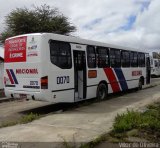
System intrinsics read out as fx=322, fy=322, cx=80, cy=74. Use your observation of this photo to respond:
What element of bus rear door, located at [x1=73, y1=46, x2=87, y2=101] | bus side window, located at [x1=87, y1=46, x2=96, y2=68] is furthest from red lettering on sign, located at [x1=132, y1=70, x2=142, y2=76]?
bus rear door, located at [x1=73, y1=46, x2=87, y2=101]

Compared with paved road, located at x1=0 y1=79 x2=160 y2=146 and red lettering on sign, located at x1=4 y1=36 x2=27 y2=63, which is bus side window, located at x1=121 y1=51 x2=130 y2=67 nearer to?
paved road, located at x1=0 y1=79 x2=160 y2=146

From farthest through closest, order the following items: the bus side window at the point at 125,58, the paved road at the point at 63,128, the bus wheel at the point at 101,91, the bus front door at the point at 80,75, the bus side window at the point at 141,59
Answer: the bus side window at the point at 141,59, the bus side window at the point at 125,58, the bus wheel at the point at 101,91, the bus front door at the point at 80,75, the paved road at the point at 63,128

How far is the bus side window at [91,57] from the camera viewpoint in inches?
538

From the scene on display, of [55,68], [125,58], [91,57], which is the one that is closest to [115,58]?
[125,58]

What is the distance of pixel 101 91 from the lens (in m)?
14.8

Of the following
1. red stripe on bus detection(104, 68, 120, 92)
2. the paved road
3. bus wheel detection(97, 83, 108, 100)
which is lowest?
the paved road

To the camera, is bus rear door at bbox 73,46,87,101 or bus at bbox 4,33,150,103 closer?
bus at bbox 4,33,150,103

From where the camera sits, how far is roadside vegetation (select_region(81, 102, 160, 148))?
7.13m

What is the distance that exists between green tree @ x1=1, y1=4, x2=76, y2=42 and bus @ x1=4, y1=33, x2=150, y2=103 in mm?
15296

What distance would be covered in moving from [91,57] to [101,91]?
1848mm

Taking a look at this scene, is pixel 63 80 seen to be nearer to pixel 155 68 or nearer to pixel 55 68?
pixel 55 68

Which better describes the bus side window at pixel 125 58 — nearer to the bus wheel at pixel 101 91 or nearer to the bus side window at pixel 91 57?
the bus wheel at pixel 101 91

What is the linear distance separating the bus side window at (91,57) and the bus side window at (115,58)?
1.83 meters

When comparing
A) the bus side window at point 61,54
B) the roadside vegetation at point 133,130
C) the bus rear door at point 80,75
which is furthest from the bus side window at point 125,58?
the roadside vegetation at point 133,130
